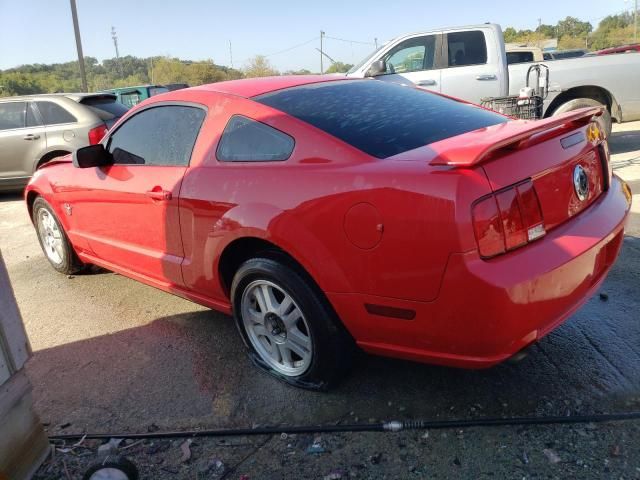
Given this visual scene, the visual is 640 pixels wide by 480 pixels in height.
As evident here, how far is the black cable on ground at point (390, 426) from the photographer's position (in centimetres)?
228

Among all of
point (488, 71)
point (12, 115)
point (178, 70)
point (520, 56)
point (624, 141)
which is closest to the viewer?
point (488, 71)

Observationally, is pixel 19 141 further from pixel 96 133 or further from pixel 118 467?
pixel 118 467

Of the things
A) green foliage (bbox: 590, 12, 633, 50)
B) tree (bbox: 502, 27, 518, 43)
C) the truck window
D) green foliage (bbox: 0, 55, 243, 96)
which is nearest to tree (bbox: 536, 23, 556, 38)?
green foliage (bbox: 590, 12, 633, 50)

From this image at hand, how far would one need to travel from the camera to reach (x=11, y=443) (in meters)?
2.07

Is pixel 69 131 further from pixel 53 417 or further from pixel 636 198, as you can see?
pixel 636 198

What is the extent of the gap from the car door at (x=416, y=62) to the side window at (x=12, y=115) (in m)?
5.76

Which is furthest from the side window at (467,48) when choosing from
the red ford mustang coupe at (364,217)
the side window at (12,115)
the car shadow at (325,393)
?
the side window at (12,115)

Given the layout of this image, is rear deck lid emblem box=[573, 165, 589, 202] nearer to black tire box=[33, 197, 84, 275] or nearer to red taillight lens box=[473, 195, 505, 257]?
red taillight lens box=[473, 195, 505, 257]

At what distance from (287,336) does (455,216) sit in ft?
3.82

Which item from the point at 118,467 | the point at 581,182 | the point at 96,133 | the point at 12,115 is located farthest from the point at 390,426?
the point at 12,115

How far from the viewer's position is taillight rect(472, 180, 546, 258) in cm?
194

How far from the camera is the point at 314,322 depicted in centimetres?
245

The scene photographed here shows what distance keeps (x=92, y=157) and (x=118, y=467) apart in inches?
87.8

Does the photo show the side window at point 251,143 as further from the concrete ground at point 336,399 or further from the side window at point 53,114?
the side window at point 53,114
